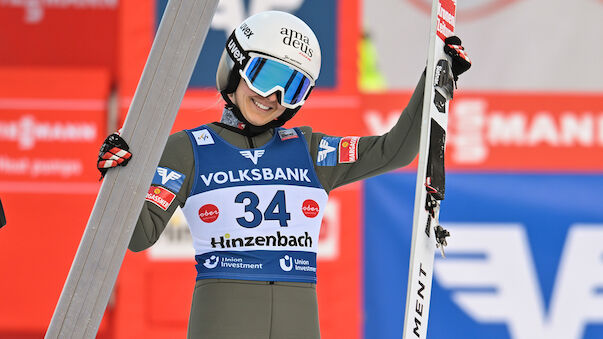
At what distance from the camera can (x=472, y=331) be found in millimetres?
5086

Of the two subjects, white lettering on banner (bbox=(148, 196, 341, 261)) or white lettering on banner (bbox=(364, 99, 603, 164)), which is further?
white lettering on banner (bbox=(364, 99, 603, 164))

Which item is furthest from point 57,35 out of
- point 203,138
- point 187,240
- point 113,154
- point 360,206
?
point 113,154

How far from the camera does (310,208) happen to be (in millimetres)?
2701

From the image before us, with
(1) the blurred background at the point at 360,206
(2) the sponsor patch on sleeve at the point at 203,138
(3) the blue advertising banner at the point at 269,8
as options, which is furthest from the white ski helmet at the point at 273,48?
(3) the blue advertising banner at the point at 269,8

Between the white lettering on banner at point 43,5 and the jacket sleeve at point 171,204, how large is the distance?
11.3 ft

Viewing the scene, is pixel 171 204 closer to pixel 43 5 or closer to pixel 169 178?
Result: pixel 169 178

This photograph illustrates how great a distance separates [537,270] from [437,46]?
2753 millimetres

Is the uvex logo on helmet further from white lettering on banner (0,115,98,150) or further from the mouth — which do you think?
white lettering on banner (0,115,98,150)

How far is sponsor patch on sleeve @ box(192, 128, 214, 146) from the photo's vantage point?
8.94 feet

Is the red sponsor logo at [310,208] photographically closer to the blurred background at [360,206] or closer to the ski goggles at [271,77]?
the ski goggles at [271,77]

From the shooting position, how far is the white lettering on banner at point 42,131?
5.27 m

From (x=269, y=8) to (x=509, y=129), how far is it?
4.92 ft

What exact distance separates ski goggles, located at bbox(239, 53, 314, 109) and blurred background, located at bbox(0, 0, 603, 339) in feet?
7.39

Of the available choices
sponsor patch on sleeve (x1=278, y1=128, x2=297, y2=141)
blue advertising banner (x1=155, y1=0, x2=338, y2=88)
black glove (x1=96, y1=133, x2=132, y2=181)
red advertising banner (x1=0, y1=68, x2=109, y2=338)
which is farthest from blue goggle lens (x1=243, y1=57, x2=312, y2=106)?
red advertising banner (x1=0, y1=68, x2=109, y2=338)
